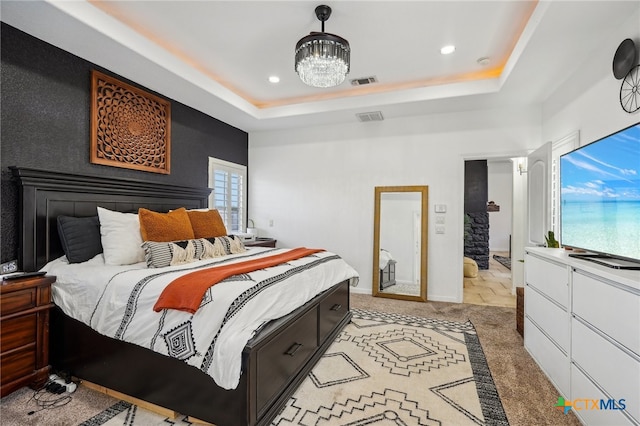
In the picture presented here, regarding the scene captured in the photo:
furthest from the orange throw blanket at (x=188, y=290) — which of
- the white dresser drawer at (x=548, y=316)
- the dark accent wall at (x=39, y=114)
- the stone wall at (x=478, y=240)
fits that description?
the stone wall at (x=478, y=240)

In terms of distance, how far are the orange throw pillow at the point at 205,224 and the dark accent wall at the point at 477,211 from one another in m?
5.90

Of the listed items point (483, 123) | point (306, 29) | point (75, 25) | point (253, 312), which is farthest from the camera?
point (483, 123)

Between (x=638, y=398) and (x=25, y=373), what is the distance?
11.2 ft

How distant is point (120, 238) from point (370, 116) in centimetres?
335

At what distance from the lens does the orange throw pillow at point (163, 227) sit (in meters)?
2.68

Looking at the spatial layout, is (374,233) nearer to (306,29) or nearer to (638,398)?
(306,29)

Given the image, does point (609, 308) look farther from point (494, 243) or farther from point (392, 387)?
point (494, 243)

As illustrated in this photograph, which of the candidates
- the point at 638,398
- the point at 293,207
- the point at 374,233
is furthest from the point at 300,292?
the point at 293,207

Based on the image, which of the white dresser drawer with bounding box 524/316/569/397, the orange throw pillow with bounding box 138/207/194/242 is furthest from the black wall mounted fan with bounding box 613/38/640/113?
the orange throw pillow with bounding box 138/207/194/242

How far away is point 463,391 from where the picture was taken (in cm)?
205

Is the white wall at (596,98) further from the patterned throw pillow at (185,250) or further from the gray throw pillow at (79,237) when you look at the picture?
the gray throw pillow at (79,237)

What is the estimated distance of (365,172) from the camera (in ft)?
15.3

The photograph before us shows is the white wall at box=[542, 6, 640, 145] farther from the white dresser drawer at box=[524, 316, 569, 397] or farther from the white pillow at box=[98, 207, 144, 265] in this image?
the white pillow at box=[98, 207, 144, 265]

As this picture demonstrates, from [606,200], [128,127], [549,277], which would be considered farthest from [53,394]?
[606,200]
